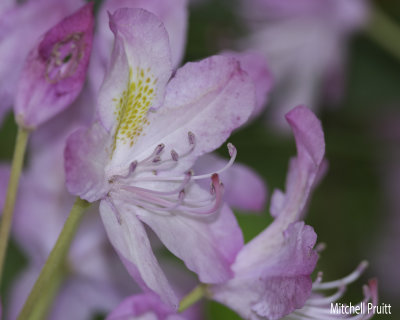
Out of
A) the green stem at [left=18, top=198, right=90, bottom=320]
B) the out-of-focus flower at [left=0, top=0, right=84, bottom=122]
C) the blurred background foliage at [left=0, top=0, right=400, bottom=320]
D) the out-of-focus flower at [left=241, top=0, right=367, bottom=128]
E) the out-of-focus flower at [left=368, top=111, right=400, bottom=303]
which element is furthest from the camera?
the out-of-focus flower at [left=368, top=111, right=400, bottom=303]

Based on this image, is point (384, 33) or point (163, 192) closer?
point (163, 192)

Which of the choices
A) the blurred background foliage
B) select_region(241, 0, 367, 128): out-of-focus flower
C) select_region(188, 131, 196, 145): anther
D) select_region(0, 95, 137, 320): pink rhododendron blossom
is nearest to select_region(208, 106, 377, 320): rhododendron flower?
select_region(188, 131, 196, 145): anther

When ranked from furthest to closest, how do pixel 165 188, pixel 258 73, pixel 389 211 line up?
pixel 389 211
pixel 258 73
pixel 165 188

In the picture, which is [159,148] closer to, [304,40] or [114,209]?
[114,209]

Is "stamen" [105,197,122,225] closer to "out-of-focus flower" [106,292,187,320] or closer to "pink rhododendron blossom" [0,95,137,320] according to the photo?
"out-of-focus flower" [106,292,187,320]

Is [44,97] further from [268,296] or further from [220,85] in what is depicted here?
[268,296]

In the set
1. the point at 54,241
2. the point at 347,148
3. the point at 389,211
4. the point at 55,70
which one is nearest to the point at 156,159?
the point at 55,70

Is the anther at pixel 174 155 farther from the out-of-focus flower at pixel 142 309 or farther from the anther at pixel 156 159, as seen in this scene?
the out-of-focus flower at pixel 142 309

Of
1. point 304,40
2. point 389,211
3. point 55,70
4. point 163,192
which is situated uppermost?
point 55,70
